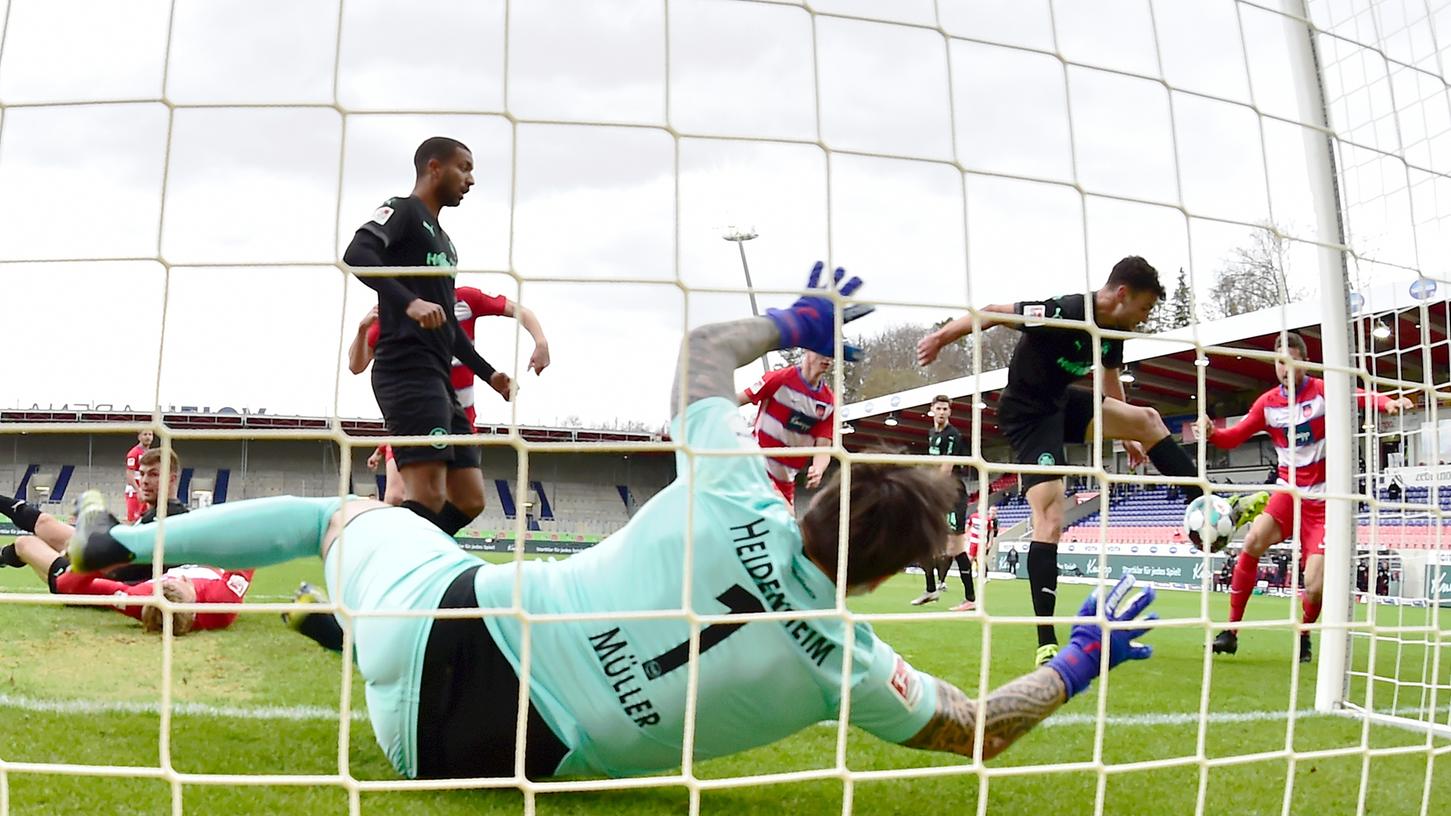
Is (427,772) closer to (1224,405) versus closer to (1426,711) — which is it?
(1426,711)

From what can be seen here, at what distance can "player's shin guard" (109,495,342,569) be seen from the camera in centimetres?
219

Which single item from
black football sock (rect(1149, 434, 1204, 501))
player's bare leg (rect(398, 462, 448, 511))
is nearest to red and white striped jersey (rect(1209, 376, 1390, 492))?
black football sock (rect(1149, 434, 1204, 501))

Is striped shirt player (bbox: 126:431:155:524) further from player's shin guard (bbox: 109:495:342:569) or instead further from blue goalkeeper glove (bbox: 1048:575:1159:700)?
→ blue goalkeeper glove (bbox: 1048:575:1159:700)

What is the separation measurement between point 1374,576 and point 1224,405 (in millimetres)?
19269

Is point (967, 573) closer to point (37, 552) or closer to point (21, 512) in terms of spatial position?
point (37, 552)

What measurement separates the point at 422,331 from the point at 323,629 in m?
1.04

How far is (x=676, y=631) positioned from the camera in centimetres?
200

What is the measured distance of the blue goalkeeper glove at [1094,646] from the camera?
228 cm

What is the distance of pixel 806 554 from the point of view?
2027 millimetres

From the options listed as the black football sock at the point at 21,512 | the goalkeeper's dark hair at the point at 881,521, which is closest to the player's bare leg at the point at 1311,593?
the goalkeeper's dark hair at the point at 881,521

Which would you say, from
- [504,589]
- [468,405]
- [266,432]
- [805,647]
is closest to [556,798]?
[504,589]

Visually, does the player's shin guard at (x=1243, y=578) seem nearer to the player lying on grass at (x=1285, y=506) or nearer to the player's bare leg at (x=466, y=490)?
the player lying on grass at (x=1285, y=506)

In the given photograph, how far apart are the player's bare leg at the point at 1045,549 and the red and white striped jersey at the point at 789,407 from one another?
2878 millimetres

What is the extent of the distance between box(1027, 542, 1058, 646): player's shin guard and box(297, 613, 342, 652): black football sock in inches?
85.2
